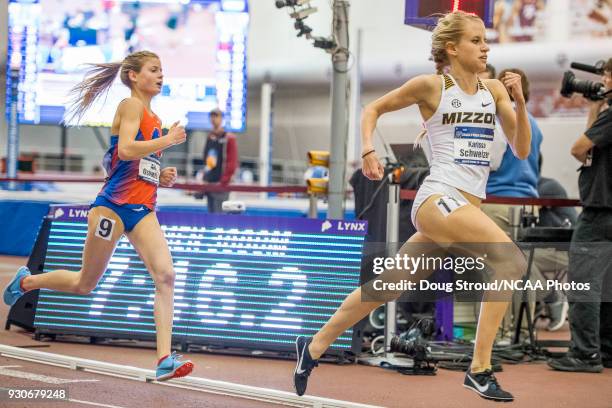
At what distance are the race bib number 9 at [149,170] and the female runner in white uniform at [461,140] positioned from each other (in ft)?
4.64

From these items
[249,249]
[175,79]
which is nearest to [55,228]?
[249,249]

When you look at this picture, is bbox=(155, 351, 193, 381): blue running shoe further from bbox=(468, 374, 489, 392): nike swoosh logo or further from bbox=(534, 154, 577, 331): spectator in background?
bbox=(534, 154, 577, 331): spectator in background

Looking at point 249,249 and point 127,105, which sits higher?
point 127,105

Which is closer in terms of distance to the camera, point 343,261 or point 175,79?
point 343,261

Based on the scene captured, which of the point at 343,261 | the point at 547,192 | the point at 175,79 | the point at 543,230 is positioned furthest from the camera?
the point at 175,79

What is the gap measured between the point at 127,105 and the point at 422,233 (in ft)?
6.25

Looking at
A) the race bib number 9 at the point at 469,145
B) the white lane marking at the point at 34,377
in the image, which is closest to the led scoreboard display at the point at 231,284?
the white lane marking at the point at 34,377

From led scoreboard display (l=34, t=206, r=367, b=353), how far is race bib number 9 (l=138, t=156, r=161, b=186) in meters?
1.91

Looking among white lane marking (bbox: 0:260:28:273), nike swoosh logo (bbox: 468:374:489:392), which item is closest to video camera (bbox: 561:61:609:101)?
nike swoosh logo (bbox: 468:374:489:392)

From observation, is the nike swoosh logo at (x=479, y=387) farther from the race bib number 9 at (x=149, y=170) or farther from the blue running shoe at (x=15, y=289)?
the blue running shoe at (x=15, y=289)

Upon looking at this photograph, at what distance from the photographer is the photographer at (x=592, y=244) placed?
26.5 feet

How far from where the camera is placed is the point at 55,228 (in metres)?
8.66

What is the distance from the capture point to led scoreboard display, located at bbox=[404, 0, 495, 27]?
7.69 meters

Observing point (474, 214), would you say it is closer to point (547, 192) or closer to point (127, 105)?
point (127, 105)
